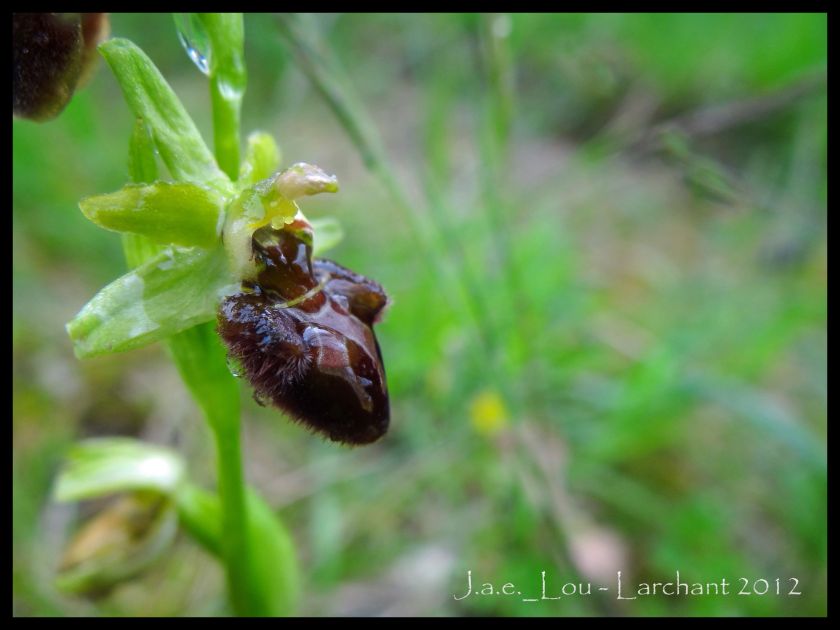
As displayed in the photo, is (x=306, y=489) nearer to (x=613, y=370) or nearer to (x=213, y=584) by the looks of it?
(x=213, y=584)

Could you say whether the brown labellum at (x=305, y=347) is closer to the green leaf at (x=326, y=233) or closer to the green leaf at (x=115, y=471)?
the green leaf at (x=326, y=233)

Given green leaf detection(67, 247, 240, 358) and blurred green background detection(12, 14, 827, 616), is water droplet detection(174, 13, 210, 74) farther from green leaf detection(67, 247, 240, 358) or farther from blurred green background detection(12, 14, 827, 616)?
blurred green background detection(12, 14, 827, 616)

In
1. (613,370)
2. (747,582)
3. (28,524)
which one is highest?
(613,370)

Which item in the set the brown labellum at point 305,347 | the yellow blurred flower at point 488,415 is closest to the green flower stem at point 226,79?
the brown labellum at point 305,347

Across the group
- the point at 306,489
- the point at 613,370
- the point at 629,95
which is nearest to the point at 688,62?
the point at 629,95

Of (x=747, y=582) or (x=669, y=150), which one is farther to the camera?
(x=747, y=582)

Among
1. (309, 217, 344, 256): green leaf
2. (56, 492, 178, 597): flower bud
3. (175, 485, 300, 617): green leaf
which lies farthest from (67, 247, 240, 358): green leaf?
(56, 492, 178, 597): flower bud
